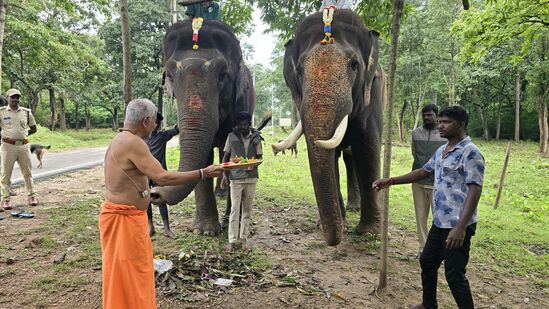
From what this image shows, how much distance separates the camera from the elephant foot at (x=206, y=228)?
5992mm

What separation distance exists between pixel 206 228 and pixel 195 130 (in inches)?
72.5

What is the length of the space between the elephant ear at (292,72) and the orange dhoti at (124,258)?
2.89m

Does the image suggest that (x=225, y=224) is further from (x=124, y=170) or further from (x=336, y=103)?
(x=124, y=170)

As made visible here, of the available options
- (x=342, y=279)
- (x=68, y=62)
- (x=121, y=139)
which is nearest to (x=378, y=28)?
(x=342, y=279)

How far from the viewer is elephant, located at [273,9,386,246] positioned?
4.23 metres

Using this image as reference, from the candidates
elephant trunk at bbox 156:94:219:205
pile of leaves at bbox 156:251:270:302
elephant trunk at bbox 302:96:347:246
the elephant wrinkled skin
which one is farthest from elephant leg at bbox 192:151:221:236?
elephant trunk at bbox 302:96:347:246

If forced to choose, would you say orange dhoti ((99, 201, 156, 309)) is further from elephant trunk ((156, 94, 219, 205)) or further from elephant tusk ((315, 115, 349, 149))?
elephant tusk ((315, 115, 349, 149))

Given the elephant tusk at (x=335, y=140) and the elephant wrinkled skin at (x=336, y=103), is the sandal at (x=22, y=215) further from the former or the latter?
the elephant tusk at (x=335, y=140)

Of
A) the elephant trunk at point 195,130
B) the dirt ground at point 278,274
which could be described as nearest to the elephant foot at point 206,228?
the dirt ground at point 278,274

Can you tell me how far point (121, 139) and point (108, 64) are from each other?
29.2 meters

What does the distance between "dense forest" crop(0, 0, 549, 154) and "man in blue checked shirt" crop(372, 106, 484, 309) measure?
9.84 feet

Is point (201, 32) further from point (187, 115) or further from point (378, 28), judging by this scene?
point (378, 28)

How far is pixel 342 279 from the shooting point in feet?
15.0

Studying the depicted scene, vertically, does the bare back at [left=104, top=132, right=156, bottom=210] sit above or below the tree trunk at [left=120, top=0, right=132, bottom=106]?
below
